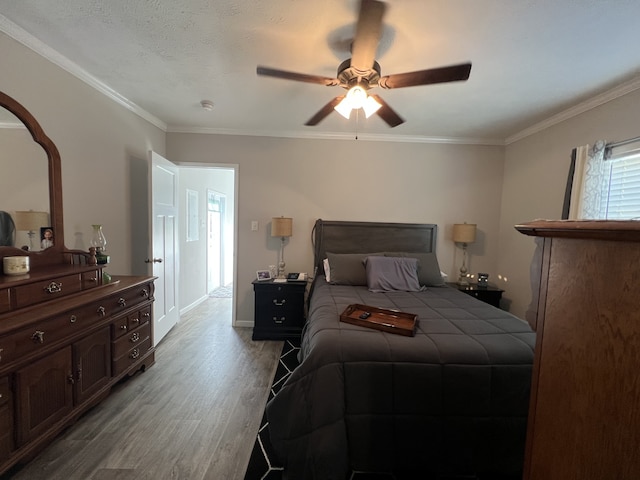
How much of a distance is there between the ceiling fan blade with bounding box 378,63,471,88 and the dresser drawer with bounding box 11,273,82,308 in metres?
2.30

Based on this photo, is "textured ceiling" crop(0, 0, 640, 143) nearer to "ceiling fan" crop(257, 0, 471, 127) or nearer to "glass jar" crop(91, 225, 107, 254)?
"ceiling fan" crop(257, 0, 471, 127)

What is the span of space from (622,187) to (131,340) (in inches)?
163

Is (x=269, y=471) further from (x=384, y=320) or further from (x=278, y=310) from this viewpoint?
(x=278, y=310)

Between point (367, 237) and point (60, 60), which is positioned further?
point (367, 237)

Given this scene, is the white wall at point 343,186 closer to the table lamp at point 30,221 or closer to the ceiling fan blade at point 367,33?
the table lamp at point 30,221

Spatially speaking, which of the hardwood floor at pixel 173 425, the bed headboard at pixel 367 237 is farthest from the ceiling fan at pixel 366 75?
the hardwood floor at pixel 173 425

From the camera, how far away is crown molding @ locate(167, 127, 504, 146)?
3.35 metres

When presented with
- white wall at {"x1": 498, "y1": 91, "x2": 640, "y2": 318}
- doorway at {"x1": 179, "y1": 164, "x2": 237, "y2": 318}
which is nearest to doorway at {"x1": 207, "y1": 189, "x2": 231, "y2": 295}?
doorway at {"x1": 179, "y1": 164, "x2": 237, "y2": 318}

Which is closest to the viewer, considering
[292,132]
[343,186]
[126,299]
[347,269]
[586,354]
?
[586,354]

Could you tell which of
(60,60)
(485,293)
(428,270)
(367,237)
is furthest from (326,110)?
(485,293)

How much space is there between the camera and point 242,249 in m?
3.46

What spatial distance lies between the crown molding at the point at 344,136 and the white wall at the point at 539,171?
0.50m

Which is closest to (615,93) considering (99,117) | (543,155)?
(543,155)

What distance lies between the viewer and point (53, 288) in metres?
1.60
